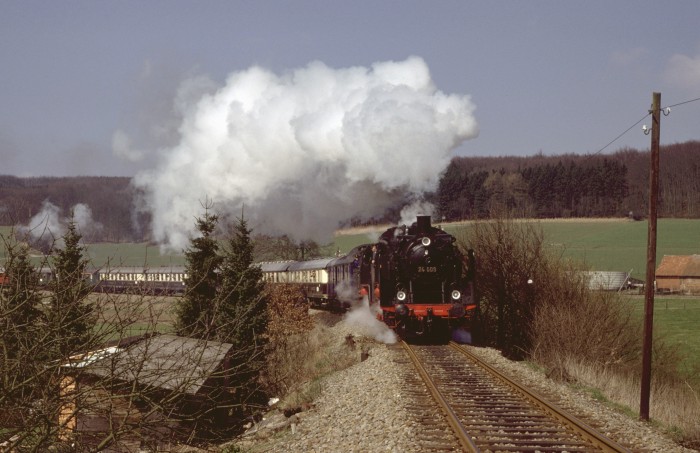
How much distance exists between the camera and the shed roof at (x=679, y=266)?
71688 millimetres

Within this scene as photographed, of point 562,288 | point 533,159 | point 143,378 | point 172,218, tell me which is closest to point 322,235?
point 172,218

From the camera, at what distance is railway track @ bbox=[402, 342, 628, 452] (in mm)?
10078

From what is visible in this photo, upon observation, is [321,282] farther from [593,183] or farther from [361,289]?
[593,183]

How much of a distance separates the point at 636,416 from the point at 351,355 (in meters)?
10.0

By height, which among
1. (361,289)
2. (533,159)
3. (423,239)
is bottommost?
(361,289)

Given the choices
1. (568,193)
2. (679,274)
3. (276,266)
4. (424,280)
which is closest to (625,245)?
(679,274)

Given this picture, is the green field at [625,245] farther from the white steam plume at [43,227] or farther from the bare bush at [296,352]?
the white steam plume at [43,227]

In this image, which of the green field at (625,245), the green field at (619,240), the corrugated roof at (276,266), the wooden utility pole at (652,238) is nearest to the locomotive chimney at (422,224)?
the wooden utility pole at (652,238)

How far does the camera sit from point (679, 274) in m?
72.0

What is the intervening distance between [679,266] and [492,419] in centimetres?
6883

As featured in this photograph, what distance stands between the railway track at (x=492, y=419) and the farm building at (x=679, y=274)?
63296mm

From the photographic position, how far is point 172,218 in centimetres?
4459

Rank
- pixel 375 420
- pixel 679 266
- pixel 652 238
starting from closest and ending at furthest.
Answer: pixel 375 420
pixel 652 238
pixel 679 266

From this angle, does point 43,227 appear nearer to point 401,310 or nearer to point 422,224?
point 401,310
